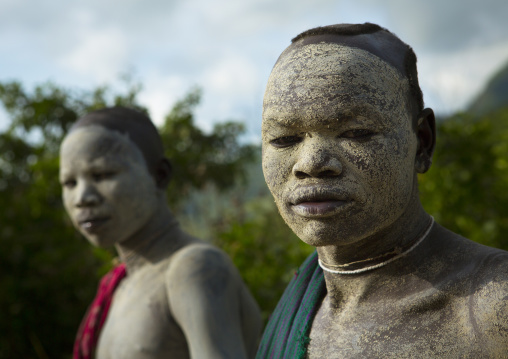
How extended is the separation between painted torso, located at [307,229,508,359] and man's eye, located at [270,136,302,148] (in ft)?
1.52

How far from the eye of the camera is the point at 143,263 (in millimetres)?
3225

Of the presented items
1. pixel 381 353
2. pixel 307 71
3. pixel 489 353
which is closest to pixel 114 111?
pixel 307 71

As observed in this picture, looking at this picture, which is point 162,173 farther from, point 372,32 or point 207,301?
point 372,32

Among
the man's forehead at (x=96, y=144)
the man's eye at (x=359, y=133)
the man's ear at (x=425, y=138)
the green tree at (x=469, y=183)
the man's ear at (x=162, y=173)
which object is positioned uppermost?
the man's forehead at (x=96, y=144)

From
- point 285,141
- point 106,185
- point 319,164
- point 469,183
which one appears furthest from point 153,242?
point 469,183

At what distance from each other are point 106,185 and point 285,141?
168 cm

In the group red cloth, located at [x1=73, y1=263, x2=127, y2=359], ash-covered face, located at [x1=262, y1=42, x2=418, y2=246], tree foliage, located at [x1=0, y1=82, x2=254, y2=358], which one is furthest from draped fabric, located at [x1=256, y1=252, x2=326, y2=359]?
tree foliage, located at [x1=0, y1=82, x2=254, y2=358]

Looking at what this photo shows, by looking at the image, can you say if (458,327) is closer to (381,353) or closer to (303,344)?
(381,353)

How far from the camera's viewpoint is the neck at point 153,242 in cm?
319

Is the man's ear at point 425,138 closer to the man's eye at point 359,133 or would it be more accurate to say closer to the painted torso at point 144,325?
the man's eye at point 359,133

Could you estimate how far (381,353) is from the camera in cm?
159

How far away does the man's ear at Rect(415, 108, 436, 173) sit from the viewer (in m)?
1.75

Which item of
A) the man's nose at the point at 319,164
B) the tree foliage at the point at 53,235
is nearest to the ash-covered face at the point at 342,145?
the man's nose at the point at 319,164

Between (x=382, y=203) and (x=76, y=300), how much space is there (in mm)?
6133
